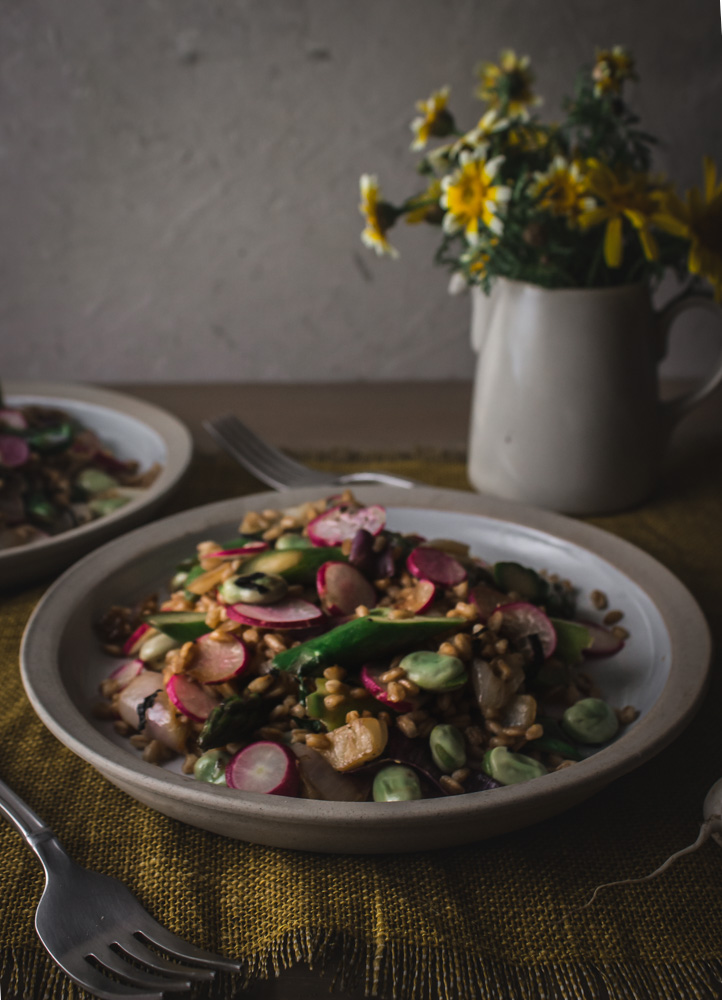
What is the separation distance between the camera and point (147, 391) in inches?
72.2

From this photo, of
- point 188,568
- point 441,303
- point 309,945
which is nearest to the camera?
point 309,945

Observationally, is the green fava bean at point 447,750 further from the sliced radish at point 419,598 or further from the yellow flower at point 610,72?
the yellow flower at point 610,72

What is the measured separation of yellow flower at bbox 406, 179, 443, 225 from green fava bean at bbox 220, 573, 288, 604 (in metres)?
0.55

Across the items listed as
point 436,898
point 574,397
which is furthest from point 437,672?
point 574,397

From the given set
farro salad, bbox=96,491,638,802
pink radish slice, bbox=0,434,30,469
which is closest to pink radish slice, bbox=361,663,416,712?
farro salad, bbox=96,491,638,802

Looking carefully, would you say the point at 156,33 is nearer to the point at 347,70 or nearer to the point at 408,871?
the point at 347,70

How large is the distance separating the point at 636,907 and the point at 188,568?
545 millimetres

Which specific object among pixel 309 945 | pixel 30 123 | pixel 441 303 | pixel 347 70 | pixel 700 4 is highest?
pixel 700 4

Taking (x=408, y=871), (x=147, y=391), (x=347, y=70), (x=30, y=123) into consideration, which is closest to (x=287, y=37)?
(x=347, y=70)

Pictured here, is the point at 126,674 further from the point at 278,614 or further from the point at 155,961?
the point at 155,961

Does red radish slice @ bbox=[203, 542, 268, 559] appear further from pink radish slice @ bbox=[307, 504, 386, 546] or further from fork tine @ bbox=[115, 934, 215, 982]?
fork tine @ bbox=[115, 934, 215, 982]

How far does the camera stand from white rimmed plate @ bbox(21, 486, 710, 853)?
1.86 feet

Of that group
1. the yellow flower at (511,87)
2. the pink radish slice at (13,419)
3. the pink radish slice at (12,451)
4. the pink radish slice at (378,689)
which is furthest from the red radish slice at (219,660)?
the yellow flower at (511,87)

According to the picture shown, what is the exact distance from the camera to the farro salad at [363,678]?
2.14 feet
